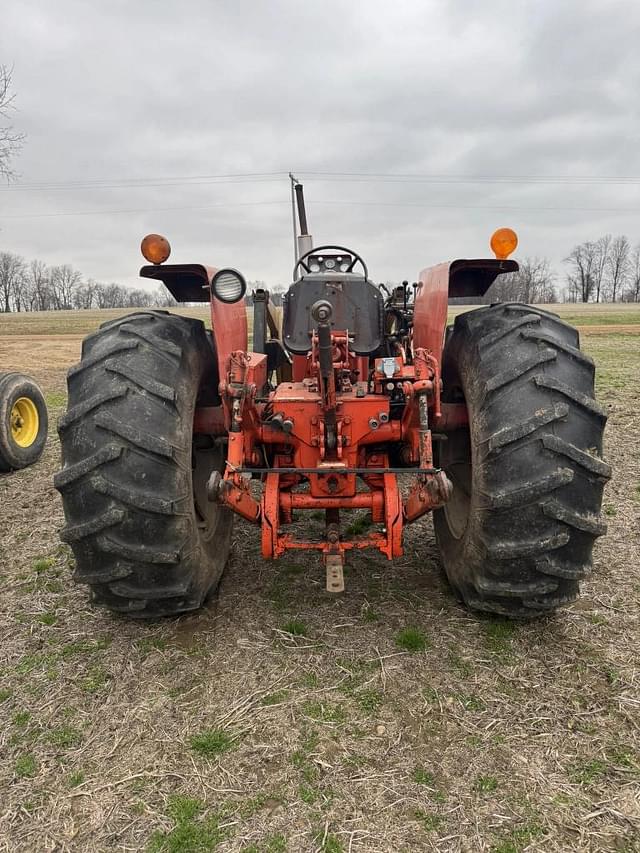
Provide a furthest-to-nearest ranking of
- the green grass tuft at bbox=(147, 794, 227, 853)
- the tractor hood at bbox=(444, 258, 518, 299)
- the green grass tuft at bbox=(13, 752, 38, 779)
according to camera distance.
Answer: the tractor hood at bbox=(444, 258, 518, 299)
the green grass tuft at bbox=(13, 752, 38, 779)
the green grass tuft at bbox=(147, 794, 227, 853)

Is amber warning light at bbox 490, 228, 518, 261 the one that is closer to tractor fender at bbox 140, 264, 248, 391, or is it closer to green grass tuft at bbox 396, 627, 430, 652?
tractor fender at bbox 140, 264, 248, 391

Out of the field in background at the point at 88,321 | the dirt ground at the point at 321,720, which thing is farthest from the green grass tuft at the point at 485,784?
the field in background at the point at 88,321

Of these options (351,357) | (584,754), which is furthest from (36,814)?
(351,357)

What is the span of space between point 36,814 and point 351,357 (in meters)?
2.51

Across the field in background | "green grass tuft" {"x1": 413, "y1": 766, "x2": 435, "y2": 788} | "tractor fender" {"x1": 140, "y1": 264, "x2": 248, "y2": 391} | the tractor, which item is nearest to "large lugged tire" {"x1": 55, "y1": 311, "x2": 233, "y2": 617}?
the tractor

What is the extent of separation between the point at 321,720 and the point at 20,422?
18.2 feet

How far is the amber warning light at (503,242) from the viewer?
3207mm

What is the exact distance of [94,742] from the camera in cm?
243

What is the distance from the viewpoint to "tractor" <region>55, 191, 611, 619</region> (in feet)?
8.71

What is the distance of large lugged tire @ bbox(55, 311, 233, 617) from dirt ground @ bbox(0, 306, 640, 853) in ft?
1.40

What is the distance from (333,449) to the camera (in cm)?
305

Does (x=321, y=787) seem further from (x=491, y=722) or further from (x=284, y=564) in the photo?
(x=284, y=564)

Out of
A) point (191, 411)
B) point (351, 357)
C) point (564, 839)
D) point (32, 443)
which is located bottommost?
point (564, 839)

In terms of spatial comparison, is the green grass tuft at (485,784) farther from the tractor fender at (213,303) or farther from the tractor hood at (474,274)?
the tractor hood at (474,274)
